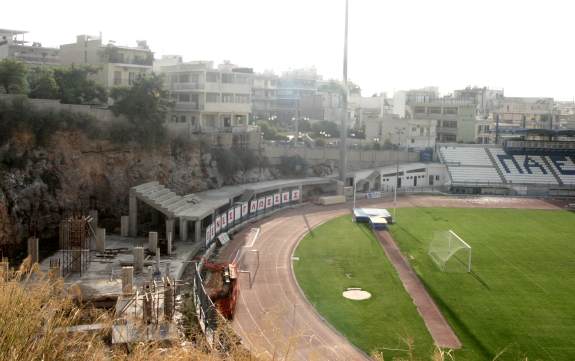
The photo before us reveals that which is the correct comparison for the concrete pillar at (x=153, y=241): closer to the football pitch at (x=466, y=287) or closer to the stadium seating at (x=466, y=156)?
the football pitch at (x=466, y=287)

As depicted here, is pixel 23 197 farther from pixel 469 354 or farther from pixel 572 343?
pixel 572 343

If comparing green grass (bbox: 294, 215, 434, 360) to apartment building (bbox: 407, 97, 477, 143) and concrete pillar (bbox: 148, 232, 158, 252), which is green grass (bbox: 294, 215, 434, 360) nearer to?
concrete pillar (bbox: 148, 232, 158, 252)

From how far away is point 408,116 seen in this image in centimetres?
8019

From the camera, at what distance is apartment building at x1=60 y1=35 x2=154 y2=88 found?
5366cm

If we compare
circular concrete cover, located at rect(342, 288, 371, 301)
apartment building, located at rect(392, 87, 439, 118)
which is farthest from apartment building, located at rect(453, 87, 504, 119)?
circular concrete cover, located at rect(342, 288, 371, 301)

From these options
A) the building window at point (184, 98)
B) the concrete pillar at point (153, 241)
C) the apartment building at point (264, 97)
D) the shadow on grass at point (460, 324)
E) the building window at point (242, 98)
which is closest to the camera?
the shadow on grass at point (460, 324)

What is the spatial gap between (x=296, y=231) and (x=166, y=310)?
2037 cm

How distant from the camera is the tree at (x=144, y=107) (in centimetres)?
4444

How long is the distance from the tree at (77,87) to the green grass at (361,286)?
20.4 meters

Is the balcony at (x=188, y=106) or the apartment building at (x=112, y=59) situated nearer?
the apartment building at (x=112, y=59)

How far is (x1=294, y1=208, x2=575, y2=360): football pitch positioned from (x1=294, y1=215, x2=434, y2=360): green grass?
41 millimetres

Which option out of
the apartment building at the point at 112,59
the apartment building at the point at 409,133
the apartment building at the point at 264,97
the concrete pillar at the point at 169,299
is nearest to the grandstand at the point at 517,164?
the apartment building at the point at 409,133

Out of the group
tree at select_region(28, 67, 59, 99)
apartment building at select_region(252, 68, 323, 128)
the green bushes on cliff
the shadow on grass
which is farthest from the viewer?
apartment building at select_region(252, 68, 323, 128)

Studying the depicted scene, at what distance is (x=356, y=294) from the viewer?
27188 millimetres
